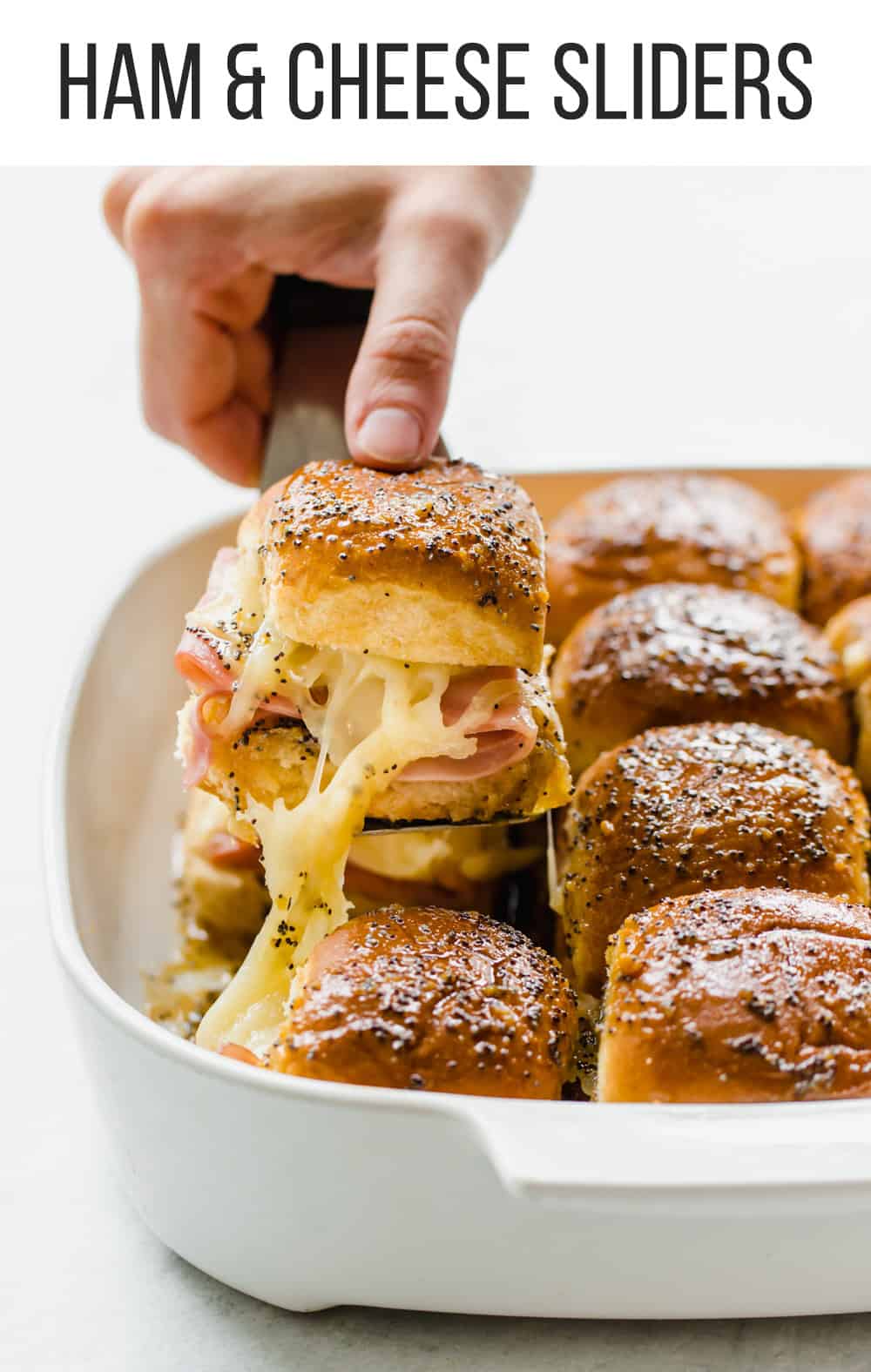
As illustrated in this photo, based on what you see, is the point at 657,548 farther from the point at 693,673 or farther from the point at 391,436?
the point at 391,436

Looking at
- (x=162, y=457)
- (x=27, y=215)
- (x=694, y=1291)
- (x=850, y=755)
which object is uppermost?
(x=27, y=215)

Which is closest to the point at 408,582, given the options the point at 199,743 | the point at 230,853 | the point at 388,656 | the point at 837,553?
the point at 388,656

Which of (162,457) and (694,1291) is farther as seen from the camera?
(162,457)

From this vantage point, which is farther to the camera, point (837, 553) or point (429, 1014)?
point (837, 553)

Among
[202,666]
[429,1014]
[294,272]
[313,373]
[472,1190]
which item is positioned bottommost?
[472,1190]

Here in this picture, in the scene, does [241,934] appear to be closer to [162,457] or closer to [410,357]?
[410,357]

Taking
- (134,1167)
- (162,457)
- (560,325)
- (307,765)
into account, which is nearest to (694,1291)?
(134,1167)

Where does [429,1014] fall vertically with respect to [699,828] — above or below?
below
